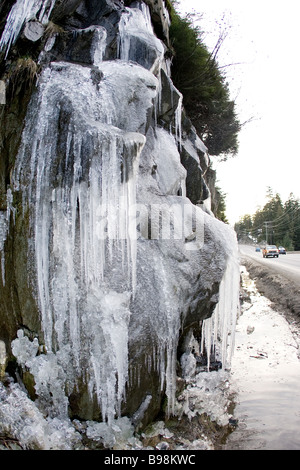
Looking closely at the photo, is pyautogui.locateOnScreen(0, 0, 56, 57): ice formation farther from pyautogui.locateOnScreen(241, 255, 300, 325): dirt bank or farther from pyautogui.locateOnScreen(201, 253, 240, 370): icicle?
pyautogui.locateOnScreen(241, 255, 300, 325): dirt bank

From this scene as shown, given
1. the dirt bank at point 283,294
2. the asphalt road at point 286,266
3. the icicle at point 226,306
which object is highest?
the icicle at point 226,306

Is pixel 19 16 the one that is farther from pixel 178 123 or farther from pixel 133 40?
pixel 178 123

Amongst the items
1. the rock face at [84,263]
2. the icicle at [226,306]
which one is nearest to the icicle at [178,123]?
the rock face at [84,263]

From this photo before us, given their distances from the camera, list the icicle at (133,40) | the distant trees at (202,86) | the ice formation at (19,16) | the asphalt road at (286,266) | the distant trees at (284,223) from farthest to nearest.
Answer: the distant trees at (284,223), the asphalt road at (286,266), the distant trees at (202,86), the icicle at (133,40), the ice formation at (19,16)

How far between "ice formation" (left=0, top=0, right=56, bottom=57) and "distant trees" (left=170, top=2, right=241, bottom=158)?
4.09m

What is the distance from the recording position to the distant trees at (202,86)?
8031 mm

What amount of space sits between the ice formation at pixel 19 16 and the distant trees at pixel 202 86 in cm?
409

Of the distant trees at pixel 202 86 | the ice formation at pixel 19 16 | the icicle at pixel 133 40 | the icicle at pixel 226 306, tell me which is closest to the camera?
the ice formation at pixel 19 16

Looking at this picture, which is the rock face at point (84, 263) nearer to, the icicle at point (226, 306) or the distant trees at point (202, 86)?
the icicle at point (226, 306)

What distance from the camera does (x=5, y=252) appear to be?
389cm

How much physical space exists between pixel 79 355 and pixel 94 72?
3852 millimetres

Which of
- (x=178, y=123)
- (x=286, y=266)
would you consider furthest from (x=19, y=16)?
(x=286, y=266)

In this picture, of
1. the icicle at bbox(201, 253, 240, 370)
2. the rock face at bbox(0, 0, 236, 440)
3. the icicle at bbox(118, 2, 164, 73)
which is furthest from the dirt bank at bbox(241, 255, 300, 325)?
the icicle at bbox(118, 2, 164, 73)

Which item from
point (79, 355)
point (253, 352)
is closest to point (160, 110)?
point (79, 355)
